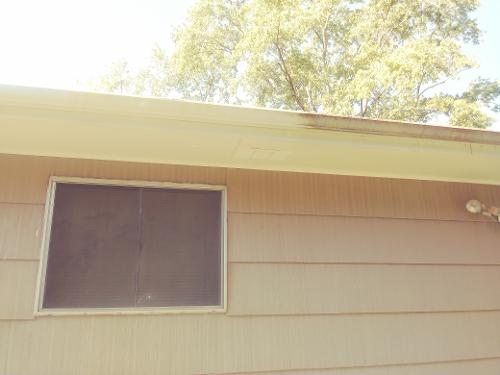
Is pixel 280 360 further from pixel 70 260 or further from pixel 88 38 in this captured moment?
pixel 88 38

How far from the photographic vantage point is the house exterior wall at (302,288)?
1.88m

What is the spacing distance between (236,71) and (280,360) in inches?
376

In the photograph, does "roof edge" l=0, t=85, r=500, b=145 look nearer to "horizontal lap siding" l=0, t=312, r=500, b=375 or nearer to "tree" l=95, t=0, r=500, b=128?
"horizontal lap siding" l=0, t=312, r=500, b=375

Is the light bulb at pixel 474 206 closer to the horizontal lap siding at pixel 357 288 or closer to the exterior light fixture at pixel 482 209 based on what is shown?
the exterior light fixture at pixel 482 209

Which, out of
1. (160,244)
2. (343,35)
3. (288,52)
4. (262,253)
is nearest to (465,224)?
(262,253)

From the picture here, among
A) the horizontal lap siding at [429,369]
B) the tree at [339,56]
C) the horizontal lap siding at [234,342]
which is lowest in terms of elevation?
the horizontal lap siding at [429,369]

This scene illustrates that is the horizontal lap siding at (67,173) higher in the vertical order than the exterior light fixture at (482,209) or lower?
higher

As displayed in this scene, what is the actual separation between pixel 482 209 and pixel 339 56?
7.88m

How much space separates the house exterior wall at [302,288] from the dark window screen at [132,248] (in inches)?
3.3

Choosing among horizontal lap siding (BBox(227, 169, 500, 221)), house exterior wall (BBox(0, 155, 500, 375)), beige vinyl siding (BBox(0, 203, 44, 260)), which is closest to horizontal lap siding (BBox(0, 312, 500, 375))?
house exterior wall (BBox(0, 155, 500, 375))

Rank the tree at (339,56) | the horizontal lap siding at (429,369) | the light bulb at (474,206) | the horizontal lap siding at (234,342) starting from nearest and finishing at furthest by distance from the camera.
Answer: the horizontal lap siding at (234,342)
the horizontal lap siding at (429,369)
the light bulb at (474,206)
the tree at (339,56)

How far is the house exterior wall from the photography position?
188 centimetres

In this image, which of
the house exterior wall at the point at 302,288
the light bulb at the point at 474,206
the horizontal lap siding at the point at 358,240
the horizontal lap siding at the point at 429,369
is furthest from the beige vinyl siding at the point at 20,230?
the light bulb at the point at 474,206

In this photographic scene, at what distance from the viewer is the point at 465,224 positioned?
8.44 feet
